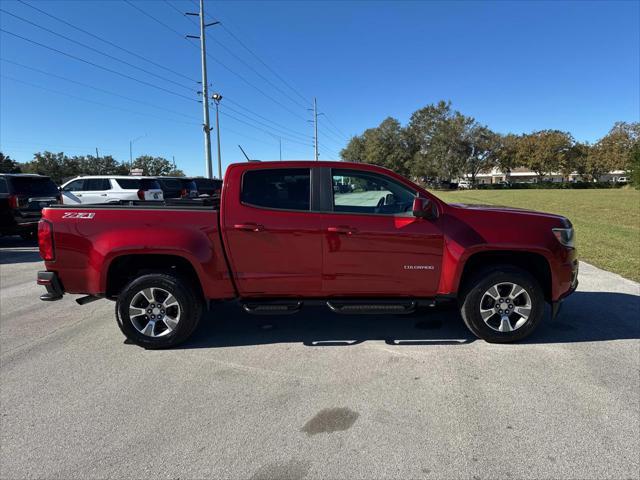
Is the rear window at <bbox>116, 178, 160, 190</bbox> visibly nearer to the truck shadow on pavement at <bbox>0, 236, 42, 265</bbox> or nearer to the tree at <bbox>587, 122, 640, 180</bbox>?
the truck shadow on pavement at <bbox>0, 236, 42, 265</bbox>

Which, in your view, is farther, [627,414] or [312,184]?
[312,184]

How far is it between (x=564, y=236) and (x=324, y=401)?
2.97 m

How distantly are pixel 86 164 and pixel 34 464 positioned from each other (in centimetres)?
10287

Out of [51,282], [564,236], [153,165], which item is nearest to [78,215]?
[51,282]

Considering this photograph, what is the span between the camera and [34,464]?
2.43 metres

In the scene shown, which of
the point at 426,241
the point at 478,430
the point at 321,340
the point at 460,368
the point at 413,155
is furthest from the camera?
the point at 413,155

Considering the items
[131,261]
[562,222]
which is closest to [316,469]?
[131,261]

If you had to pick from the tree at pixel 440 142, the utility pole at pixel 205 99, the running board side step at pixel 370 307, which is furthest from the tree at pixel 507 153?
the running board side step at pixel 370 307

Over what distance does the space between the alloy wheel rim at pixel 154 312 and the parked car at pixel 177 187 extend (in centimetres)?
1161

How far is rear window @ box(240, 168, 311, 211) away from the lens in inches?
157

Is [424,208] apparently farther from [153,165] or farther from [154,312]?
[153,165]

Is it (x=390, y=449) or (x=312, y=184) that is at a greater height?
(x=312, y=184)

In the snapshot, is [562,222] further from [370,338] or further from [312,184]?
[312,184]

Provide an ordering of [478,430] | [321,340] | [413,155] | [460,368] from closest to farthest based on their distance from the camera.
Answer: [478,430] < [460,368] < [321,340] < [413,155]
